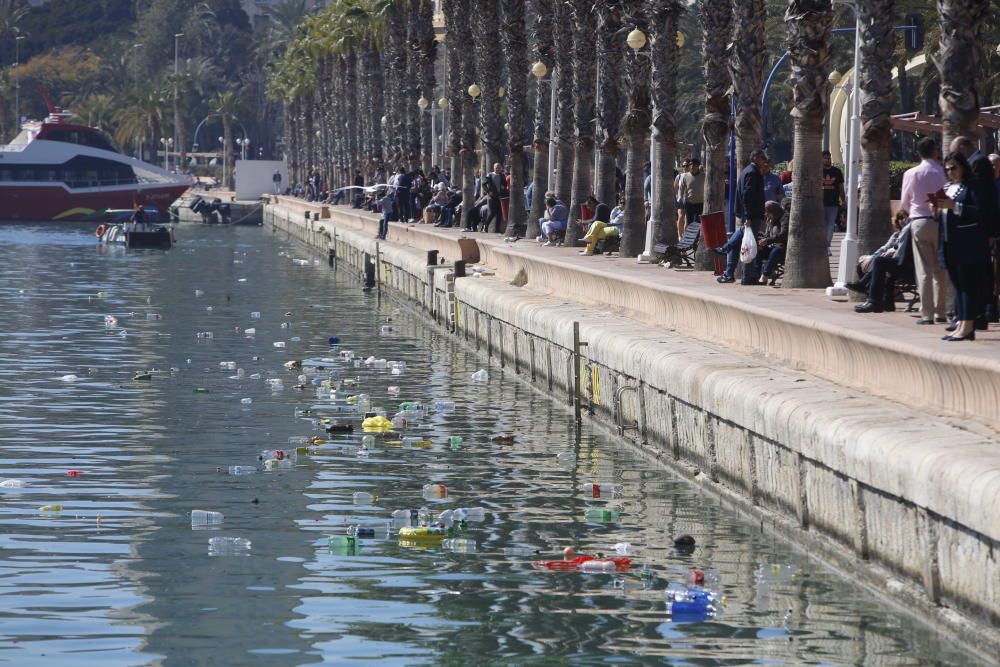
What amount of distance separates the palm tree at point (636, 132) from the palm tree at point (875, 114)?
460 inches

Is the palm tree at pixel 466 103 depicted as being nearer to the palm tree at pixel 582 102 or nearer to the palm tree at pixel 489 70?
the palm tree at pixel 489 70

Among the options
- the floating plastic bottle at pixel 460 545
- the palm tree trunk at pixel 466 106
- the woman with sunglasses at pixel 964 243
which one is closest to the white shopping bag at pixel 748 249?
the woman with sunglasses at pixel 964 243

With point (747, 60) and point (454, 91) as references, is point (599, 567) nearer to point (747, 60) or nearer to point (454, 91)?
point (747, 60)

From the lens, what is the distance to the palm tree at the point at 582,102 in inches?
1545

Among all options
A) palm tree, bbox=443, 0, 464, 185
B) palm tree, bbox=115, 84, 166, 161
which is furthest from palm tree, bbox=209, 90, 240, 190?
palm tree, bbox=443, 0, 464, 185

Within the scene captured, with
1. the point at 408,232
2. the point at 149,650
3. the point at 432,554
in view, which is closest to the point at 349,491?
the point at 432,554

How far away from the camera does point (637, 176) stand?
34.5 meters

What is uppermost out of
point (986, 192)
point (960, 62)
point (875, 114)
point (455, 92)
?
point (455, 92)

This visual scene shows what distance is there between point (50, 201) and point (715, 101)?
95.4 metres

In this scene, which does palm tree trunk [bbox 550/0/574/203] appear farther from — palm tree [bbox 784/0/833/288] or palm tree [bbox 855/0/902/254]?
palm tree [bbox 855/0/902/254]

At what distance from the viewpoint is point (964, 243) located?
1533 cm

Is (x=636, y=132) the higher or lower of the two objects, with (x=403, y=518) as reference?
higher

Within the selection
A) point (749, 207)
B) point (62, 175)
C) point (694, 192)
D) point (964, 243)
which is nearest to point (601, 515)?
point (964, 243)

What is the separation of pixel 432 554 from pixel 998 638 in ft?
17.2
